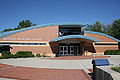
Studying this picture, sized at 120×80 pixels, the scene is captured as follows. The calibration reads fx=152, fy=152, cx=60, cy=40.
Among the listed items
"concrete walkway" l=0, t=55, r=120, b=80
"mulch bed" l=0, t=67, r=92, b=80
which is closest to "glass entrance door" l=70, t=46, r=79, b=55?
"concrete walkway" l=0, t=55, r=120, b=80

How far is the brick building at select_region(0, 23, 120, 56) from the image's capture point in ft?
106

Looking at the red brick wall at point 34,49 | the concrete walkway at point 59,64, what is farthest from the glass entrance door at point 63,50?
the concrete walkway at point 59,64

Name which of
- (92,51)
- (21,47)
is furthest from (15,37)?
(92,51)

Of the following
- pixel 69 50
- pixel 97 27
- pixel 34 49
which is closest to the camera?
pixel 34 49

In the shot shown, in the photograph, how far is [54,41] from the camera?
106 feet

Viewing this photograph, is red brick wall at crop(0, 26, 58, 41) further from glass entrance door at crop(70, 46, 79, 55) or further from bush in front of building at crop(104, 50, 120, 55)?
bush in front of building at crop(104, 50, 120, 55)

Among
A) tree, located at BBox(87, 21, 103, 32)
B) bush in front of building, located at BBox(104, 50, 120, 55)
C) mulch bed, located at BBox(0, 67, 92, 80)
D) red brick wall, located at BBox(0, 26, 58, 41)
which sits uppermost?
tree, located at BBox(87, 21, 103, 32)

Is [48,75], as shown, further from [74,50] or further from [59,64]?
[74,50]

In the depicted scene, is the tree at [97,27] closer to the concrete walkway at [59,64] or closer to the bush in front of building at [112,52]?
the bush in front of building at [112,52]

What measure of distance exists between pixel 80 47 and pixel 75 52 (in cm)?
173

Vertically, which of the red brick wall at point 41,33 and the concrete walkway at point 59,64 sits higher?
the red brick wall at point 41,33

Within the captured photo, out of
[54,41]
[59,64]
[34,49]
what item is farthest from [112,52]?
[59,64]

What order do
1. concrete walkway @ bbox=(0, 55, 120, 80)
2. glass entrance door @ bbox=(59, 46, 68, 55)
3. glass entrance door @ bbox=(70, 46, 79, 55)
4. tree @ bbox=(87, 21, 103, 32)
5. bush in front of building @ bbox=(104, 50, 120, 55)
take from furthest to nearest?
tree @ bbox=(87, 21, 103, 32), glass entrance door @ bbox=(70, 46, 79, 55), glass entrance door @ bbox=(59, 46, 68, 55), bush in front of building @ bbox=(104, 50, 120, 55), concrete walkway @ bbox=(0, 55, 120, 80)

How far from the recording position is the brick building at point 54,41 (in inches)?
1273
